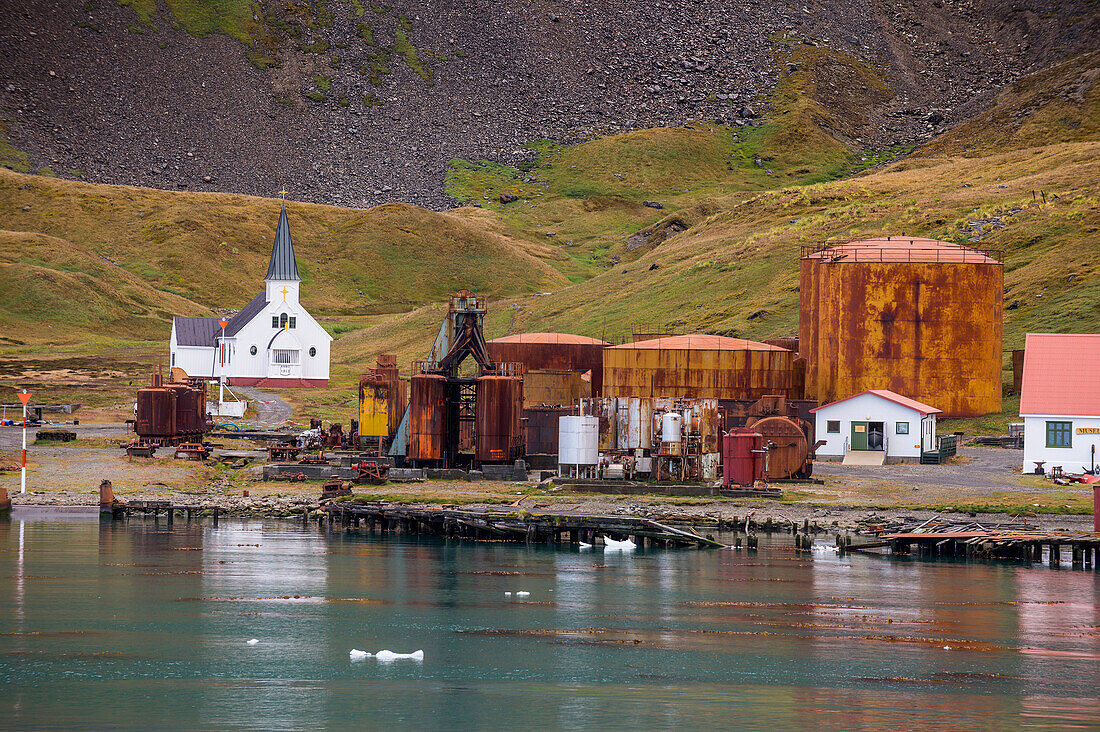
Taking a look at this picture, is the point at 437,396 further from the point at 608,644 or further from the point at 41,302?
the point at 41,302

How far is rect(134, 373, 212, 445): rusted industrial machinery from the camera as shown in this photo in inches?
2813

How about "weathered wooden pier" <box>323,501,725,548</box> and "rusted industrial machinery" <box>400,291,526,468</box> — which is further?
"rusted industrial machinery" <box>400,291,526,468</box>

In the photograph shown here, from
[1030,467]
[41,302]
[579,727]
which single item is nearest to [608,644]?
[579,727]

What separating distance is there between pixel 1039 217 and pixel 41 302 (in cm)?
9882

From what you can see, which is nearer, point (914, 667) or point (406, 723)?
point (406, 723)

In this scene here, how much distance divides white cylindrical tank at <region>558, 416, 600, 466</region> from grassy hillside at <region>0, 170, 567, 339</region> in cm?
9808

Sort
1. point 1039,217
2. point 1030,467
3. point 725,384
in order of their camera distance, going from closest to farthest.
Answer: point 1030,467 < point 725,384 < point 1039,217

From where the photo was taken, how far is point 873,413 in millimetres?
69875

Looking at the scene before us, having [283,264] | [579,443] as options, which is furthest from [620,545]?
[283,264]

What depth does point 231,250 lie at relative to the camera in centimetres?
18150

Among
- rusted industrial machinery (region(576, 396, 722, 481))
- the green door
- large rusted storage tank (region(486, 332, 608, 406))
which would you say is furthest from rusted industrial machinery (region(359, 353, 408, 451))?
the green door

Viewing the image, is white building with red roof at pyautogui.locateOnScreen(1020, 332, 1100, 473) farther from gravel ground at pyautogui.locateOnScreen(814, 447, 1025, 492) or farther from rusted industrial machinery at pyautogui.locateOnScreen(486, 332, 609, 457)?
rusted industrial machinery at pyautogui.locateOnScreen(486, 332, 609, 457)

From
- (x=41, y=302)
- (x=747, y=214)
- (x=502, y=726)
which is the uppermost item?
(x=747, y=214)

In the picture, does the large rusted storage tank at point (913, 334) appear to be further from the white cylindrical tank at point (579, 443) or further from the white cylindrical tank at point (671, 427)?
the white cylindrical tank at point (579, 443)
